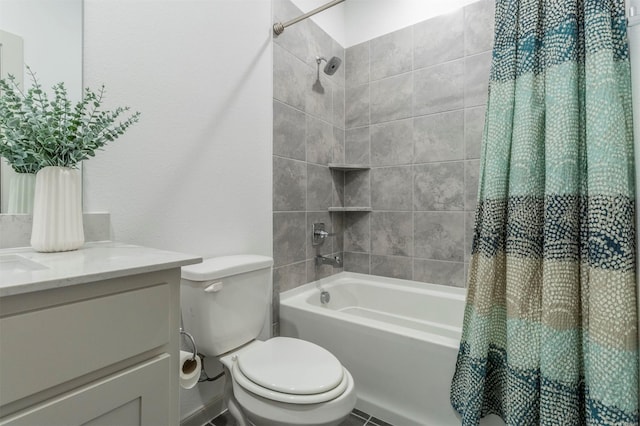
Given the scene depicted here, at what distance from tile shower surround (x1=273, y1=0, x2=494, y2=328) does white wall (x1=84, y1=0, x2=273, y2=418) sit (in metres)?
0.17

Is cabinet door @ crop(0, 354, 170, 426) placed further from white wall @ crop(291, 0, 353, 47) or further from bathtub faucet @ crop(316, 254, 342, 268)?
white wall @ crop(291, 0, 353, 47)

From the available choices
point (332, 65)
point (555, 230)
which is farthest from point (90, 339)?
point (332, 65)

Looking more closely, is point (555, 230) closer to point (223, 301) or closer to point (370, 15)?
point (223, 301)

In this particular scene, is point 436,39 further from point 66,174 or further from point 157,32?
point 66,174

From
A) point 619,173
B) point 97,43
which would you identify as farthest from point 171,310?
point 619,173

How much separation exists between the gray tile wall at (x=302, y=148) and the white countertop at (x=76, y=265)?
1030 mm

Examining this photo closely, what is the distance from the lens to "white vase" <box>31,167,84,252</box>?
867 millimetres

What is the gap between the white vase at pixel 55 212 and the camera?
2.84 feet

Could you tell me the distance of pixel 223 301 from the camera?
49.4 inches

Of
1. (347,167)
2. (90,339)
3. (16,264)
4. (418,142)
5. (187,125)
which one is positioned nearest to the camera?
(90,339)

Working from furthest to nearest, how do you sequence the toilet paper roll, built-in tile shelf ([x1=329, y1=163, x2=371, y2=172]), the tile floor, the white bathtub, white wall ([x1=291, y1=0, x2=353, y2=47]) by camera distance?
built-in tile shelf ([x1=329, y1=163, x2=371, y2=172])
white wall ([x1=291, y1=0, x2=353, y2=47])
the tile floor
the white bathtub
the toilet paper roll

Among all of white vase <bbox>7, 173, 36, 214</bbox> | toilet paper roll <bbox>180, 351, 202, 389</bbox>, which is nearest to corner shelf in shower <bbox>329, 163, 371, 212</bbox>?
toilet paper roll <bbox>180, 351, 202, 389</bbox>

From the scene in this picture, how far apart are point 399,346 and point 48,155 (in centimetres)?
146

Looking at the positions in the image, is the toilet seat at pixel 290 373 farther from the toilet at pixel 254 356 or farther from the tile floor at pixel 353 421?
the tile floor at pixel 353 421
